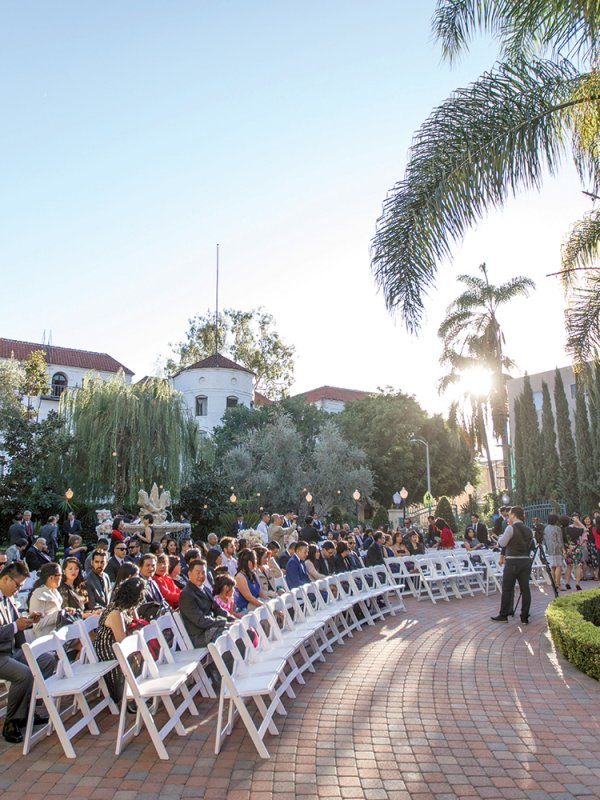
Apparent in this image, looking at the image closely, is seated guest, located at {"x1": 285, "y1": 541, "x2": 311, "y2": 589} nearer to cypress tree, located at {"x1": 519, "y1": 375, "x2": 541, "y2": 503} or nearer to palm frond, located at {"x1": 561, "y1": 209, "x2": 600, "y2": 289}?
palm frond, located at {"x1": 561, "y1": 209, "x2": 600, "y2": 289}

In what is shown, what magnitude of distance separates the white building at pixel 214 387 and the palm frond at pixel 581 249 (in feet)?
145

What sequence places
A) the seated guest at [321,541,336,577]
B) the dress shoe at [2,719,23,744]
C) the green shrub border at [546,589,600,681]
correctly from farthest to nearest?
the seated guest at [321,541,336,577] < the green shrub border at [546,589,600,681] < the dress shoe at [2,719,23,744]

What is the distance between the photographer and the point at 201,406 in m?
57.3

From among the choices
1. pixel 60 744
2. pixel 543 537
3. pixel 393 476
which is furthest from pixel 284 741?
pixel 393 476

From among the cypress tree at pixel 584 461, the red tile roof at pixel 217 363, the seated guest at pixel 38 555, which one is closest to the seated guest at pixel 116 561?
the seated guest at pixel 38 555

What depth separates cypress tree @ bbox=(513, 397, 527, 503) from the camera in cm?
3628

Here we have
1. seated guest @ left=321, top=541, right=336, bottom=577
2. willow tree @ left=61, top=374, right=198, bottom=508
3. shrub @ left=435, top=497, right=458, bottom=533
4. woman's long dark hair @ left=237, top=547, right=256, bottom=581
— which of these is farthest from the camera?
A: shrub @ left=435, top=497, right=458, bottom=533

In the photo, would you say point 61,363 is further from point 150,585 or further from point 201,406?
point 150,585

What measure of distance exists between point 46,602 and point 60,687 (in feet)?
4.81

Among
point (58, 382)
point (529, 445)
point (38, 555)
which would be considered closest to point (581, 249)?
point (38, 555)

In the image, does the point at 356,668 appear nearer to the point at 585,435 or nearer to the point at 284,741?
the point at 284,741

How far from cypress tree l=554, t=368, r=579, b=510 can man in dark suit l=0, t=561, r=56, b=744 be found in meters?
30.9

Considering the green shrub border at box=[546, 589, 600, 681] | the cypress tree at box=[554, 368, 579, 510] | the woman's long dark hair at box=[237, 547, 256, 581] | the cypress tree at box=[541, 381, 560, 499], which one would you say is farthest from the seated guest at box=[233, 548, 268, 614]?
the cypress tree at box=[541, 381, 560, 499]

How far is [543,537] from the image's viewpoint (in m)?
15.8
